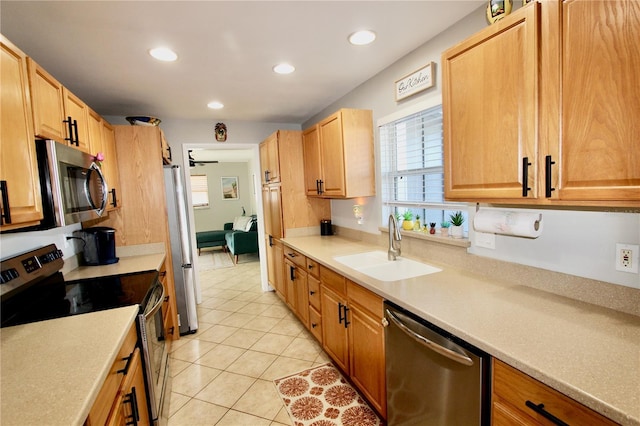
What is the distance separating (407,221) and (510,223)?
1.02m

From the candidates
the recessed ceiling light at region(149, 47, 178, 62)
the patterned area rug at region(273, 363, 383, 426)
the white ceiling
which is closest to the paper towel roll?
the white ceiling

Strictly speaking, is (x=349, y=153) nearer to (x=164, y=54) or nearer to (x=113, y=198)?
(x=164, y=54)

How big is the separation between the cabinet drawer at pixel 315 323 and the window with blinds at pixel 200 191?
6.25 meters

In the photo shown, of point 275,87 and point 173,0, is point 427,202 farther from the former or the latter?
point 173,0

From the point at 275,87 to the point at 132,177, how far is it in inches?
61.3

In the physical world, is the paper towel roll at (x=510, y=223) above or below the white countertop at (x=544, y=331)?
above

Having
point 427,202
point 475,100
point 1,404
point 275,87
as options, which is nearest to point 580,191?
point 475,100

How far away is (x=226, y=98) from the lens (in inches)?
118

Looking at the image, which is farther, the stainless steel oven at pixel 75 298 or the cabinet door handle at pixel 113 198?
the cabinet door handle at pixel 113 198

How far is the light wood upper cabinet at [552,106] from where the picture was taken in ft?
2.93

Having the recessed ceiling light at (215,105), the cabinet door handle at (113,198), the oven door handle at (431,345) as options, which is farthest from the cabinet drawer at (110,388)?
the recessed ceiling light at (215,105)

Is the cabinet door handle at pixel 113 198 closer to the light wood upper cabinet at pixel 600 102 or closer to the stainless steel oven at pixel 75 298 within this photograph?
the stainless steel oven at pixel 75 298

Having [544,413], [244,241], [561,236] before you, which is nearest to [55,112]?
[544,413]

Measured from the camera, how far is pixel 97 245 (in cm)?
245
